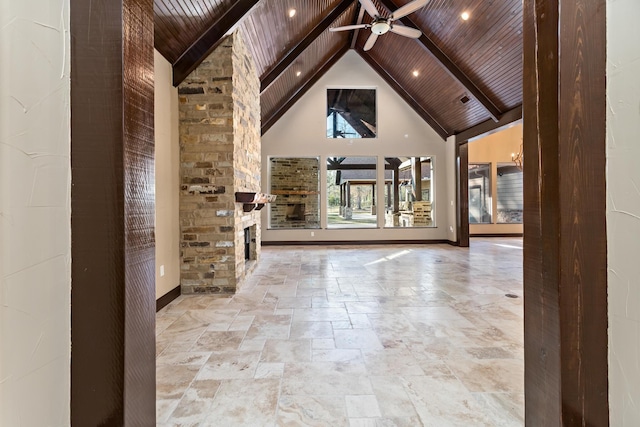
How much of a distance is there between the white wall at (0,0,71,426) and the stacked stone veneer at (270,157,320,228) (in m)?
7.38

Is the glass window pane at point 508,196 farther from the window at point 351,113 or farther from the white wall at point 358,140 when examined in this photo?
the window at point 351,113

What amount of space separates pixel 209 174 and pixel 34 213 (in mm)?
3037

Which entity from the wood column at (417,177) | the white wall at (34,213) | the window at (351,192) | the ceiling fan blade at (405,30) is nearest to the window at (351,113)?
the window at (351,192)

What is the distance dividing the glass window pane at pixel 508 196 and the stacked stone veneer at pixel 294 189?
235 inches

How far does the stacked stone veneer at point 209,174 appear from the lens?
12.3ft

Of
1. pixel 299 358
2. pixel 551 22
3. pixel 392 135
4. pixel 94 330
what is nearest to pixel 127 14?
pixel 94 330

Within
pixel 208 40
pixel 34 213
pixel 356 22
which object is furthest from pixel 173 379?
pixel 356 22

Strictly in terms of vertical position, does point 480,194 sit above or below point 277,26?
below

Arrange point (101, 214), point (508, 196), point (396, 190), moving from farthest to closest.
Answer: point (396, 190)
point (508, 196)
point (101, 214)

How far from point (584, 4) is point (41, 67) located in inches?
65.7

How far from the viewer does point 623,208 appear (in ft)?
3.16

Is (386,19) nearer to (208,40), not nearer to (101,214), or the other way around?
(208,40)

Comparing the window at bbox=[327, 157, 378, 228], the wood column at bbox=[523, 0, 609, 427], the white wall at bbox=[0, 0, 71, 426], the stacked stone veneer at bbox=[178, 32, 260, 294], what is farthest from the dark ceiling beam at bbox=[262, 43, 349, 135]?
the wood column at bbox=[523, 0, 609, 427]

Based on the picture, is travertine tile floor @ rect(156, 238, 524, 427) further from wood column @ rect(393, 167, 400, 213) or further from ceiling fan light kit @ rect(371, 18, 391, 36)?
wood column @ rect(393, 167, 400, 213)
